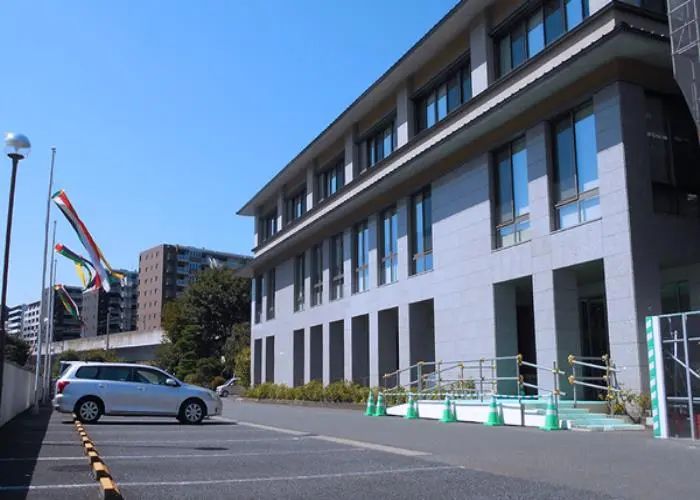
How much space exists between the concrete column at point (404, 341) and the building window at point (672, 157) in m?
12.3

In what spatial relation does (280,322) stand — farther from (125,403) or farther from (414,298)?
(125,403)

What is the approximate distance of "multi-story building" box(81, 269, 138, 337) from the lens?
154 metres

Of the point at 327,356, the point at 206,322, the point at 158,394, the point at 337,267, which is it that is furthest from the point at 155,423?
the point at 206,322

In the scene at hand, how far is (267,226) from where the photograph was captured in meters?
51.0

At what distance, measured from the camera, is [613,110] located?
19016 mm

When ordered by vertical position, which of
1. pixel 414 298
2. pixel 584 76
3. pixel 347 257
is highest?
pixel 584 76

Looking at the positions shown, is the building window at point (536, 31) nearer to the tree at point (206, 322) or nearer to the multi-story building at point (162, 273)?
the tree at point (206, 322)

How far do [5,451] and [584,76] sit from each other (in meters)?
16.8

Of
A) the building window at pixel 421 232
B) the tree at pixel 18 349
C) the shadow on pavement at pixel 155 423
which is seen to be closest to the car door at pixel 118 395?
the shadow on pavement at pixel 155 423

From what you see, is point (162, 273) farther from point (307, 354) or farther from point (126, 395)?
point (126, 395)

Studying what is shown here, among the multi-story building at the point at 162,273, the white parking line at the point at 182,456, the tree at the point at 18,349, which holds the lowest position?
the white parking line at the point at 182,456

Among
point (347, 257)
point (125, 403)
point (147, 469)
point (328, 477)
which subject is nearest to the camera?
point (328, 477)

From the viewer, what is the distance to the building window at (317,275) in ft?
130

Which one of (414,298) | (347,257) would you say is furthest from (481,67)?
(347,257)
